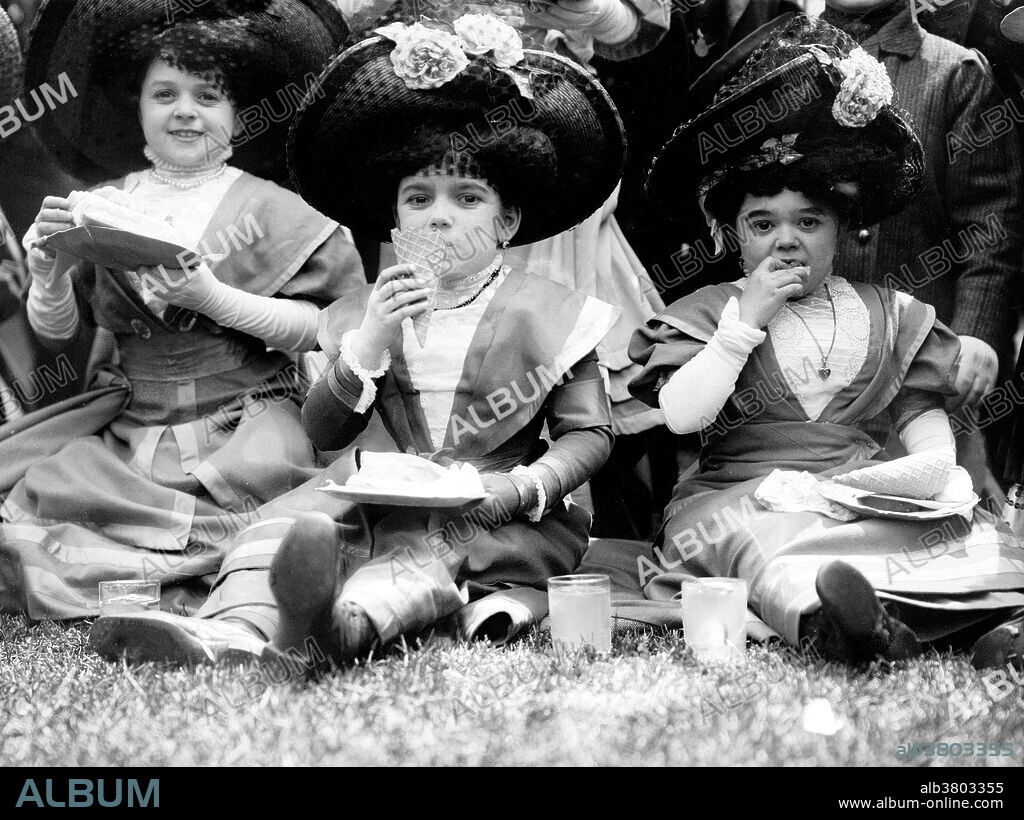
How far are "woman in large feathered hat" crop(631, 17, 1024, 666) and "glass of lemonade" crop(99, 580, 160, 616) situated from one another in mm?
1346

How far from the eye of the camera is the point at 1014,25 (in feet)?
13.1

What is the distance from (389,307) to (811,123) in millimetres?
1336

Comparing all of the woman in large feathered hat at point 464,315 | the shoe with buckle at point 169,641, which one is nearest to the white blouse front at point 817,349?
the woman in large feathered hat at point 464,315

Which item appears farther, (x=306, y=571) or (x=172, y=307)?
(x=172, y=307)

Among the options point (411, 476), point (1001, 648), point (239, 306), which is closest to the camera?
point (1001, 648)

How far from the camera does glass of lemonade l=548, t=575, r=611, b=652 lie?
2.89 metres

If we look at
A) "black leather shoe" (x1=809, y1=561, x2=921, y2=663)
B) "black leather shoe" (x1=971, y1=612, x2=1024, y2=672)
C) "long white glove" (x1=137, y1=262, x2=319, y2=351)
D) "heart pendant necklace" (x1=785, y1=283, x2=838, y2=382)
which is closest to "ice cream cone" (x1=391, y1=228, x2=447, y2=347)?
"long white glove" (x1=137, y1=262, x2=319, y2=351)

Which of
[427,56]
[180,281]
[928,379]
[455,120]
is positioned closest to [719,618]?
[928,379]

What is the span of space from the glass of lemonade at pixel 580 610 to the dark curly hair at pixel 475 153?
1.21 meters

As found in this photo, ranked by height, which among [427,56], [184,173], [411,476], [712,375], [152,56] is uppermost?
[152,56]

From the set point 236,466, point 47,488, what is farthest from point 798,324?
point 47,488

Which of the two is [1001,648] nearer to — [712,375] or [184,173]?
[712,375]

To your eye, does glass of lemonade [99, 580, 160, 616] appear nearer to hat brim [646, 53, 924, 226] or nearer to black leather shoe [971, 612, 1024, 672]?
hat brim [646, 53, 924, 226]

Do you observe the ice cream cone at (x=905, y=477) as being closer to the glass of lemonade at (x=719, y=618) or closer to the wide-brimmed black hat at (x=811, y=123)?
the glass of lemonade at (x=719, y=618)
